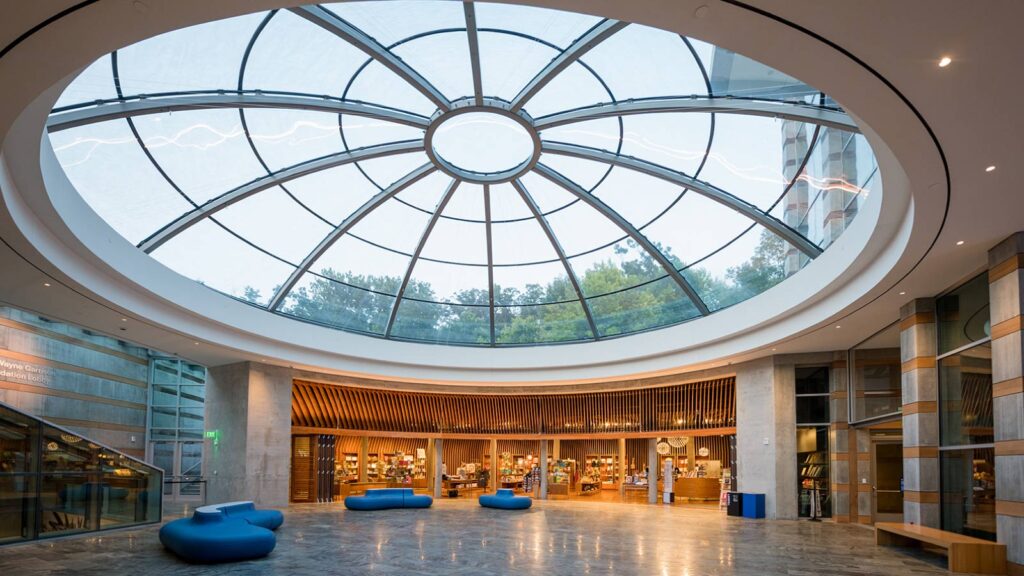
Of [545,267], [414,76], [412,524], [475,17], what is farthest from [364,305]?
[475,17]

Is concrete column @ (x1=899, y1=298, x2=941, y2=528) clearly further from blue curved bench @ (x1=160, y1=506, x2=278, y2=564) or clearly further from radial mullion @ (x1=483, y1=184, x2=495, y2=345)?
blue curved bench @ (x1=160, y1=506, x2=278, y2=564)

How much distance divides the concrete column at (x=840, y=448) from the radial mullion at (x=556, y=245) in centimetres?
727

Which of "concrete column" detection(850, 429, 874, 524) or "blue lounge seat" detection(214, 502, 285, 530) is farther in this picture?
"concrete column" detection(850, 429, 874, 524)

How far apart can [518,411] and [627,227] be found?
12.0m

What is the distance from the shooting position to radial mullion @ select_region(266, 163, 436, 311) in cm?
1642

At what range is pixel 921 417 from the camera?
13891 mm

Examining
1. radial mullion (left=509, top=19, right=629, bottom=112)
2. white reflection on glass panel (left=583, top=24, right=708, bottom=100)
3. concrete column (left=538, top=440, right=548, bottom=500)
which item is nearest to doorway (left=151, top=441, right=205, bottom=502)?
concrete column (left=538, top=440, right=548, bottom=500)

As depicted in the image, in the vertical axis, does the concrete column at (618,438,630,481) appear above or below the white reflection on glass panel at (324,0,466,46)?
below

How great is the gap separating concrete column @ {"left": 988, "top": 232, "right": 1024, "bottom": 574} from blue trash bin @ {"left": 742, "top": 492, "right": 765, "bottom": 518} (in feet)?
30.9

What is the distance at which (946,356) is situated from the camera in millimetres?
13578

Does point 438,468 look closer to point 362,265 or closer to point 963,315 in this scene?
point 362,265

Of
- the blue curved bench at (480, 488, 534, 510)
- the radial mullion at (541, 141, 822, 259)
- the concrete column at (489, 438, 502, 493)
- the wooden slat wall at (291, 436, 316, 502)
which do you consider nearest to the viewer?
the radial mullion at (541, 141, 822, 259)

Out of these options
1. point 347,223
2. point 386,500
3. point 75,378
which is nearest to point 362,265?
point 347,223

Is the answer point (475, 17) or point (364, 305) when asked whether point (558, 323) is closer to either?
point (364, 305)
